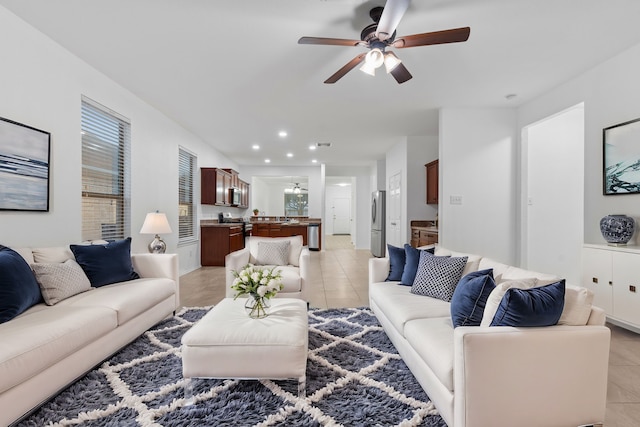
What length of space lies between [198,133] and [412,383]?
18.4 feet

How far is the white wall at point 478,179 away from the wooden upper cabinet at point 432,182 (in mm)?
912

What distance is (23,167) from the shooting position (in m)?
2.54

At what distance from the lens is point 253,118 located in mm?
5027

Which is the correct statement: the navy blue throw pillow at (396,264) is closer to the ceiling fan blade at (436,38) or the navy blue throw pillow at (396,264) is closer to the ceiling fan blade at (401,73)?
the ceiling fan blade at (401,73)

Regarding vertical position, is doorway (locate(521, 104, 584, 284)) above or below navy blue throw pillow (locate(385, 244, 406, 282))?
above

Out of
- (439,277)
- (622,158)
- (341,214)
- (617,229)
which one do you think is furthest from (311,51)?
(341,214)

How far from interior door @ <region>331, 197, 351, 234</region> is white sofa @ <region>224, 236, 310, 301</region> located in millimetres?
11830

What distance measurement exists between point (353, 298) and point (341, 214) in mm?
11962

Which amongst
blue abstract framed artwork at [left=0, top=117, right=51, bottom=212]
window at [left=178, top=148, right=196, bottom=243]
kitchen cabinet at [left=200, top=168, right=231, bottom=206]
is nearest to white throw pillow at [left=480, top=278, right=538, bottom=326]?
blue abstract framed artwork at [left=0, top=117, right=51, bottom=212]

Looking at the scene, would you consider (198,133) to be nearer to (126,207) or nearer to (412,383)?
(126,207)

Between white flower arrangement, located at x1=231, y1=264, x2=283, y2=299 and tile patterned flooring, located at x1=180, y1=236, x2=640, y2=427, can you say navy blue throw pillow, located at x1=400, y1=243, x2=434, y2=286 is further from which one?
white flower arrangement, located at x1=231, y1=264, x2=283, y2=299

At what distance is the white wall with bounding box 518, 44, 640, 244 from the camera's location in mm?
2990

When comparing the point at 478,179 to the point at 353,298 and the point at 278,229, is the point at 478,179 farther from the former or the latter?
the point at 278,229

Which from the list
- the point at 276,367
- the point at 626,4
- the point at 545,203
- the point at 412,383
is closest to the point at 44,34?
the point at 276,367
